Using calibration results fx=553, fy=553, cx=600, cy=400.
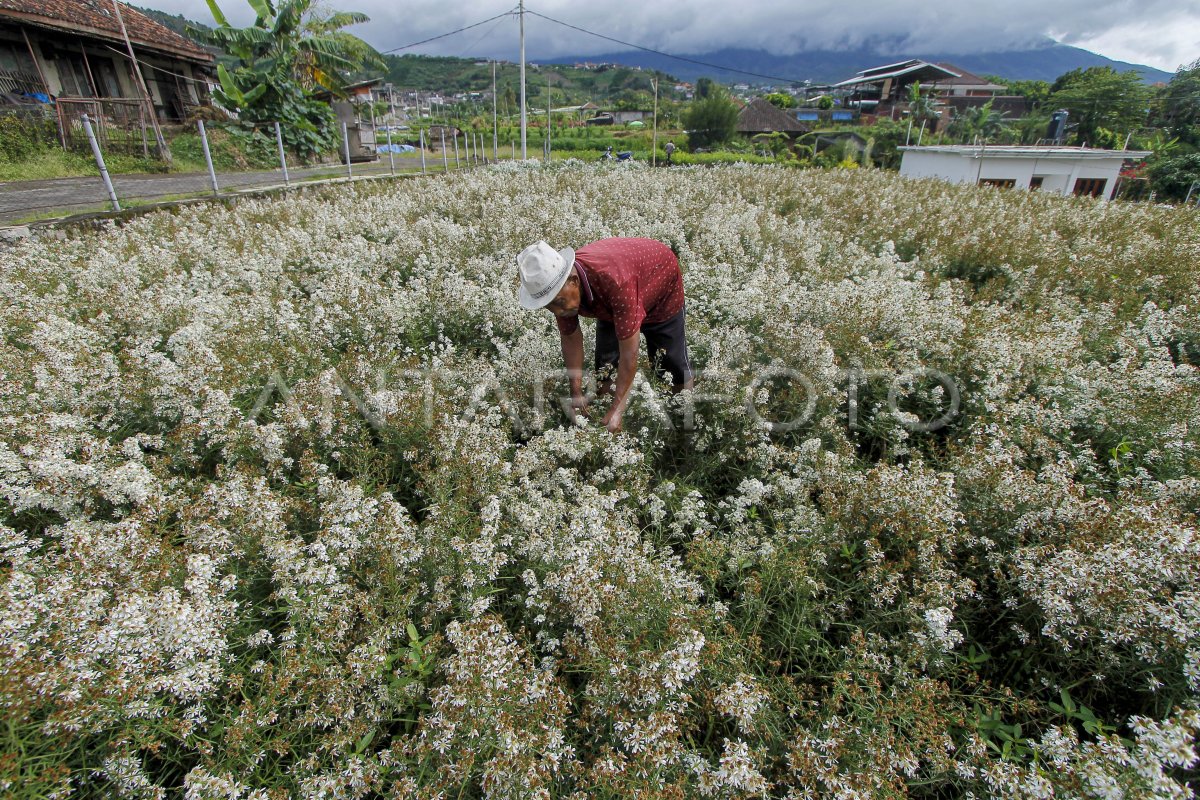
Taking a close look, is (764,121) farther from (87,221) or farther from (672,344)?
(672,344)

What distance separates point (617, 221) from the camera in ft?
31.4

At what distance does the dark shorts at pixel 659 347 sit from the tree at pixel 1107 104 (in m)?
70.0

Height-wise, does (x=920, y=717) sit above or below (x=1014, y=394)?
below

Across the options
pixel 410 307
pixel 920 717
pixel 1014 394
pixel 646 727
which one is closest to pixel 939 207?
pixel 1014 394

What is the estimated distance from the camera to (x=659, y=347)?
4898 millimetres

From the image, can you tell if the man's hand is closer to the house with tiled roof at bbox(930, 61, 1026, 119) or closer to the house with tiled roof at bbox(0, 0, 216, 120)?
the house with tiled roof at bbox(0, 0, 216, 120)

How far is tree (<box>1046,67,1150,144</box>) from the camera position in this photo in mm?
51094

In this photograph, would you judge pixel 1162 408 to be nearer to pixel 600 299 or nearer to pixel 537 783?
pixel 600 299

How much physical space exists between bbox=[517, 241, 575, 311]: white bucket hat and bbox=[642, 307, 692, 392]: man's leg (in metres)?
1.21

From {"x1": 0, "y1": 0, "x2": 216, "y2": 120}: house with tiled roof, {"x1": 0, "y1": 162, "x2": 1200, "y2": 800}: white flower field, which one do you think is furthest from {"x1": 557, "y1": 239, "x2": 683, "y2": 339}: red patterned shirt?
{"x1": 0, "y1": 0, "x2": 216, "y2": 120}: house with tiled roof

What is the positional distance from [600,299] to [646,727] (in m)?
2.81

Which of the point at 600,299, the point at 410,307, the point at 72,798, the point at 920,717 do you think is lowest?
the point at 72,798

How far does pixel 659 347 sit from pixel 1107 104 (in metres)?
73.0

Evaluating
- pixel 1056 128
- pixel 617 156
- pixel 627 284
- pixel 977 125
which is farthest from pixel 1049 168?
pixel 977 125
